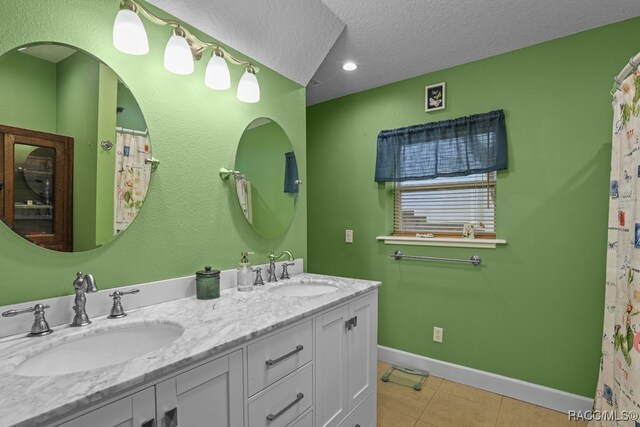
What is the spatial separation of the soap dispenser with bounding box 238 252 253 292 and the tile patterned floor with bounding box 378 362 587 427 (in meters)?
1.24

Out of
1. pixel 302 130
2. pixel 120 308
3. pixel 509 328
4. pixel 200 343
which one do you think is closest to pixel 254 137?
pixel 302 130

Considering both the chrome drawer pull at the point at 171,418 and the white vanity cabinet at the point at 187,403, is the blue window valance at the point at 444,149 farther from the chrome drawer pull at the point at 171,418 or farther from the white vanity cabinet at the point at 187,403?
the chrome drawer pull at the point at 171,418

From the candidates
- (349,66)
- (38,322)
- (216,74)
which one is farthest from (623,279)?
(38,322)

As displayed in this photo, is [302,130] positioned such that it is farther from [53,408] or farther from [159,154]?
[53,408]

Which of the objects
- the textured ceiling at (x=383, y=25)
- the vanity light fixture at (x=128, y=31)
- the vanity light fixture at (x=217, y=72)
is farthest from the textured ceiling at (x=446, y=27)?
the vanity light fixture at (x=128, y=31)

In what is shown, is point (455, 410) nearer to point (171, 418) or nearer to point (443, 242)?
point (443, 242)

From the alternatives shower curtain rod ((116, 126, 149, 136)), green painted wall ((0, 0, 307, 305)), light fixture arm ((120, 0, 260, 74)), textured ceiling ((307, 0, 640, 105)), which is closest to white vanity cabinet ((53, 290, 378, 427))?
green painted wall ((0, 0, 307, 305))

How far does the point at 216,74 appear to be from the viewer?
160cm

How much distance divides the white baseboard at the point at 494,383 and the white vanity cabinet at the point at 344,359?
932 millimetres

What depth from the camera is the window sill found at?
233 centimetres

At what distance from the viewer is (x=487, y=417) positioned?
79.7 inches

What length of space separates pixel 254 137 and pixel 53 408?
1.55 meters

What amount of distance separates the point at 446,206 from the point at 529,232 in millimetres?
609

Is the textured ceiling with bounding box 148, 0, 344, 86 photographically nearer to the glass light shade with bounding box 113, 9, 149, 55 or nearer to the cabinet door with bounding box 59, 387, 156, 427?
the glass light shade with bounding box 113, 9, 149, 55
